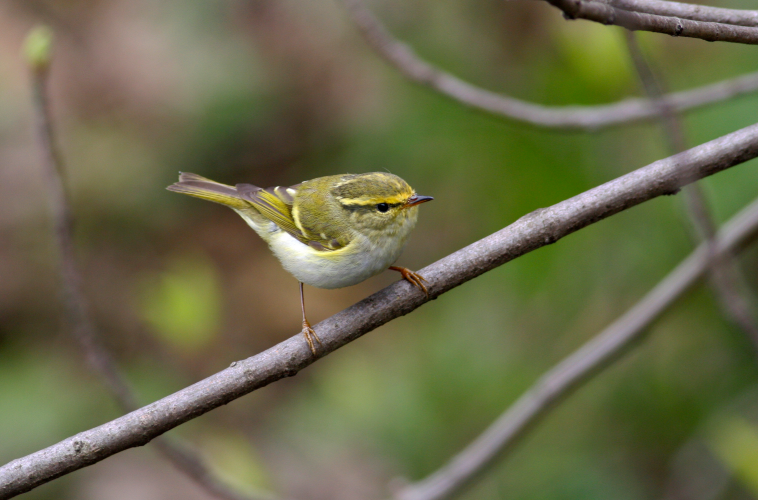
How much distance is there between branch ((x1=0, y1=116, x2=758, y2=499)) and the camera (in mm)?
1872

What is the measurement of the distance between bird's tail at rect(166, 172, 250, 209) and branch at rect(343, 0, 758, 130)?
1052 mm

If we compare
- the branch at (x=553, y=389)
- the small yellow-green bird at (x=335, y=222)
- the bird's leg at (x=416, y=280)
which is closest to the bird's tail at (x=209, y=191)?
the small yellow-green bird at (x=335, y=222)

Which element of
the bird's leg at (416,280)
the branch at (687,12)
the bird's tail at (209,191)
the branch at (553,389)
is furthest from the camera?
the bird's tail at (209,191)

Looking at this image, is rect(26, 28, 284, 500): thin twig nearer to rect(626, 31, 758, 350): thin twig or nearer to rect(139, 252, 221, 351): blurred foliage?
rect(139, 252, 221, 351): blurred foliage

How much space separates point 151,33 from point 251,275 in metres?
2.72

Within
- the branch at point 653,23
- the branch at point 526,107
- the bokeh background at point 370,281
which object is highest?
the branch at point 653,23

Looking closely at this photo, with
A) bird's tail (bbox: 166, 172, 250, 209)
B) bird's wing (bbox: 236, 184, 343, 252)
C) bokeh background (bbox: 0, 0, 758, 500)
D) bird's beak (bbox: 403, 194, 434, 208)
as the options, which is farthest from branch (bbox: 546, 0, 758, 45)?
bird's tail (bbox: 166, 172, 250, 209)

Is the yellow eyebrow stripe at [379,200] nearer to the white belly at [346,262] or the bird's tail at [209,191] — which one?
the white belly at [346,262]

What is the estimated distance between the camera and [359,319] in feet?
6.96

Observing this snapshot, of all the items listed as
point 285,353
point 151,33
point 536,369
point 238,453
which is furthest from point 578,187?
point 151,33

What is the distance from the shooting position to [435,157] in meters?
4.10

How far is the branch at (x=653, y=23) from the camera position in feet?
4.99

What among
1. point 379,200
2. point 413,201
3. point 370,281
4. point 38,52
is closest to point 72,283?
point 38,52

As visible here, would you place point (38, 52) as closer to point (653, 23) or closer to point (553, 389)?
point (653, 23)
